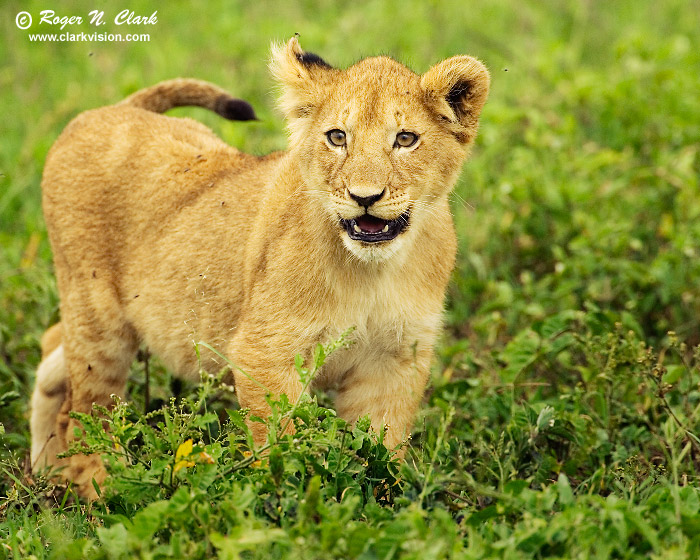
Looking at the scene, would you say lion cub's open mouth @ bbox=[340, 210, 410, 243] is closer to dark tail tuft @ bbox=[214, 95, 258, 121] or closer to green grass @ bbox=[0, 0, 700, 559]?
green grass @ bbox=[0, 0, 700, 559]

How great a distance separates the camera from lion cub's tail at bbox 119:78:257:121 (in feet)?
17.5

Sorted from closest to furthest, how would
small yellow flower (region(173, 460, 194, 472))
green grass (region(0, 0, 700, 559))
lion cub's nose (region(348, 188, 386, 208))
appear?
1. green grass (region(0, 0, 700, 559))
2. small yellow flower (region(173, 460, 194, 472))
3. lion cub's nose (region(348, 188, 386, 208))

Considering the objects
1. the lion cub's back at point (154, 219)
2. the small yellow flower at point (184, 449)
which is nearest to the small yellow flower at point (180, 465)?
the small yellow flower at point (184, 449)

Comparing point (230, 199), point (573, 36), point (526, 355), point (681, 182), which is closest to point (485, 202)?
point (681, 182)

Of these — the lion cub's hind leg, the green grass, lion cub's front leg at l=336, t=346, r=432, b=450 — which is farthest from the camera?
the lion cub's hind leg

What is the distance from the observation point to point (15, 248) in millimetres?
7062

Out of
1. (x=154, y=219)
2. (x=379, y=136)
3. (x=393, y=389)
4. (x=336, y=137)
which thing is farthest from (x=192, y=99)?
(x=393, y=389)

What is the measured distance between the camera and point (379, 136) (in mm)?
4117

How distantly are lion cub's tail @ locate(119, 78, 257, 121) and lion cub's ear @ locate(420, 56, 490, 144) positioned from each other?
1341 mm

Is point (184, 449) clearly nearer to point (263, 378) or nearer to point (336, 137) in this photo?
point (263, 378)

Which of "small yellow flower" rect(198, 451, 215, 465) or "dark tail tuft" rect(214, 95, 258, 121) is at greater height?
"dark tail tuft" rect(214, 95, 258, 121)

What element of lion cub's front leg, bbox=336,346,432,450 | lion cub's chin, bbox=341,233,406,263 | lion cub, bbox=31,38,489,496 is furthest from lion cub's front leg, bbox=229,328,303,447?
lion cub's chin, bbox=341,233,406,263

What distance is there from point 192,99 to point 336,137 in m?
1.62

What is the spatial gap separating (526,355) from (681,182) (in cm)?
228
